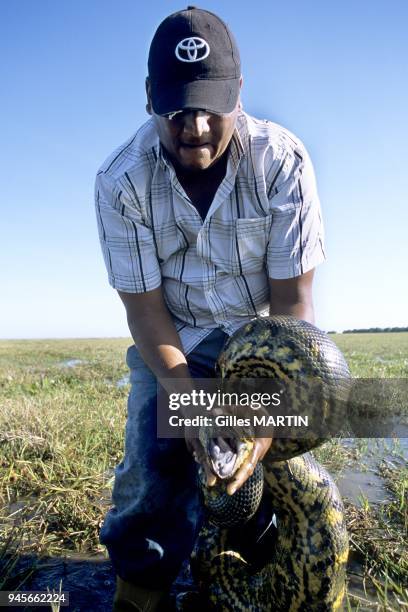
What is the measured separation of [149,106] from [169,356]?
1.33m

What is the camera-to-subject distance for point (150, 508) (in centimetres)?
303

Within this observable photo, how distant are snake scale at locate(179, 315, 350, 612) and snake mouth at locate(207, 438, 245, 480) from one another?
2 cm

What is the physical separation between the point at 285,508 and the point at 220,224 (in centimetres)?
147

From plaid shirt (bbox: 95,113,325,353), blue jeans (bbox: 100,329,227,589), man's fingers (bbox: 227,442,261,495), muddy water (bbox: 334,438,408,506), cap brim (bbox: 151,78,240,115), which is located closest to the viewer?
man's fingers (bbox: 227,442,261,495)

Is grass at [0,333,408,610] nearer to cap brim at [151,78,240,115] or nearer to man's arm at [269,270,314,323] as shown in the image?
man's arm at [269,270,314,323]

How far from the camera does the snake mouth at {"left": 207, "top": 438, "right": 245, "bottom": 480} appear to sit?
2258 mm

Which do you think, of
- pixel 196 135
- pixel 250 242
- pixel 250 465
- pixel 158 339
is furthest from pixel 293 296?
pixel 250 465

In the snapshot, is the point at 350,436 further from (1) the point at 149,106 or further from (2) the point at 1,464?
(1) the point at 149,106

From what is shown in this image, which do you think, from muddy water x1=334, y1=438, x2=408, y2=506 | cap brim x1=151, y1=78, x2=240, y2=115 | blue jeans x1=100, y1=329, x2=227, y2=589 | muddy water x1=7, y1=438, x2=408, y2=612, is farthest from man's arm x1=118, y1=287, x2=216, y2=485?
muddy water x1=334, y1=438, x2=408, y2=506

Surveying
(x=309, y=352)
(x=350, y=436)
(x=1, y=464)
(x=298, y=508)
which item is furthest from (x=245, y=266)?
(x=350, y=436)

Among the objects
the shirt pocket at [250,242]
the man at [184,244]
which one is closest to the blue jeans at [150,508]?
the man at [184,244]

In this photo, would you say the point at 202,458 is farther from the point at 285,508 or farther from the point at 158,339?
the point at 158,339

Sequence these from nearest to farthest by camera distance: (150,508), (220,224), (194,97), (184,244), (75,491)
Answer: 1. (194,97)
2. (150,508)
3. (220,224)
4. (184,244)
5. (75,491)

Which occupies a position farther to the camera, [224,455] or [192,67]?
[192,67]
